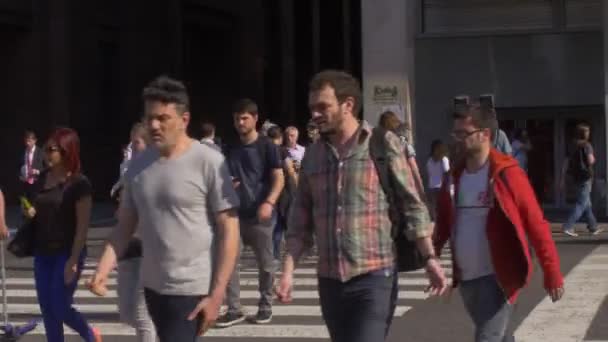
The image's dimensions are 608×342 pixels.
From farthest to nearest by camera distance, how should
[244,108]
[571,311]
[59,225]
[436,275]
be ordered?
[571,311] < [244,108] < [59,225] < [436,275]

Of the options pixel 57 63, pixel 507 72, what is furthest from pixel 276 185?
pixel 57 63

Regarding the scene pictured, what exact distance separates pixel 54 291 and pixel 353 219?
128 inches

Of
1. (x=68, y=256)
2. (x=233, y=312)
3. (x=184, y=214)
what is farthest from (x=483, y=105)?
(x=233, y=312)

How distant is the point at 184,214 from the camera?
6.00 m

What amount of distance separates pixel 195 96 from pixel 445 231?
3593cm

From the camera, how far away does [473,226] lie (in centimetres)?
684

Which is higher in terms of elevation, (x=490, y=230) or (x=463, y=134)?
(x=463, y=134)

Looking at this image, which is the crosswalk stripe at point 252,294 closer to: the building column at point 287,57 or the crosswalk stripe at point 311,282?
the crosswalk stripe at point 311,282

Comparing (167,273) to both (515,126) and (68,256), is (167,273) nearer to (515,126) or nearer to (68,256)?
(68,256)

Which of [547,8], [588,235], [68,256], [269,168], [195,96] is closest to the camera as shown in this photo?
[68,256]

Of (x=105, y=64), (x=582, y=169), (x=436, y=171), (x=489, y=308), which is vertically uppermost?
(x=105, y=64)

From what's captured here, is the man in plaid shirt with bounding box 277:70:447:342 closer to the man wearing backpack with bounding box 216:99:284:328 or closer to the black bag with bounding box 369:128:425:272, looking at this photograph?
the black bag with bounding box 369:128:425:272

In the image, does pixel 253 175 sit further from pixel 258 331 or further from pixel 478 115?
pixel 478 115

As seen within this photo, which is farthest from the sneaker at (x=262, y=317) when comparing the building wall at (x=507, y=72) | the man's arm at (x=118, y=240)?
the building wall at (x=507, y=72)
